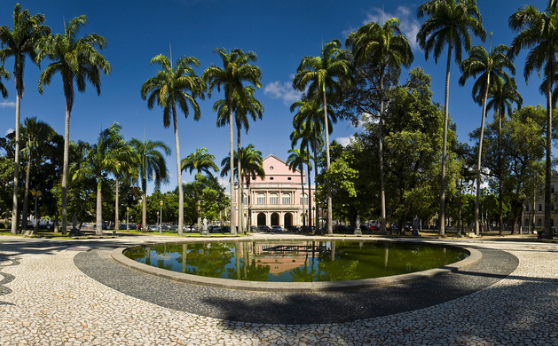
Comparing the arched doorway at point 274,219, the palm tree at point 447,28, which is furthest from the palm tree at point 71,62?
the arched doorway at point 274,219

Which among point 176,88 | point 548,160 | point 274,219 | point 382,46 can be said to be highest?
point 382,46

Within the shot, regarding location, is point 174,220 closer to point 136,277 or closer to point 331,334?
point 136,277

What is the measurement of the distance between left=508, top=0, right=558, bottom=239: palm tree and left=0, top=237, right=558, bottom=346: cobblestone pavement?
21.5 metres

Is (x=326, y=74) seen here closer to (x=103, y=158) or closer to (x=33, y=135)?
(x=103, y=158)

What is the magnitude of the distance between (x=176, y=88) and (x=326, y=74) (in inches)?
561

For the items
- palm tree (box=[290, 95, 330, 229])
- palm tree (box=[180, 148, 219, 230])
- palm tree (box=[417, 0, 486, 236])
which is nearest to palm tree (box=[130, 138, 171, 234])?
palm tree (box=[180, 148, 219, 230])

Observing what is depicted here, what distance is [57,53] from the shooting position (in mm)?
24141

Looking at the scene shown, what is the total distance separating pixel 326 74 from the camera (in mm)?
29047

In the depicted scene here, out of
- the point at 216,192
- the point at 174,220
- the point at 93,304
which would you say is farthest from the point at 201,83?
the point at 174,220

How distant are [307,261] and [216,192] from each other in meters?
27.1

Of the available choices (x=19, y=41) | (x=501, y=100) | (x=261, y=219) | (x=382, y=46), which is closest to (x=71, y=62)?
(x=19, y=41)

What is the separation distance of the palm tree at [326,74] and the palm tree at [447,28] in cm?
717

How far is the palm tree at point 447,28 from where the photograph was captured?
81.9ft

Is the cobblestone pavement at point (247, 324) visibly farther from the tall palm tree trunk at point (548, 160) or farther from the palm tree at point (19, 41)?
the palm tree at point (19, 41)
